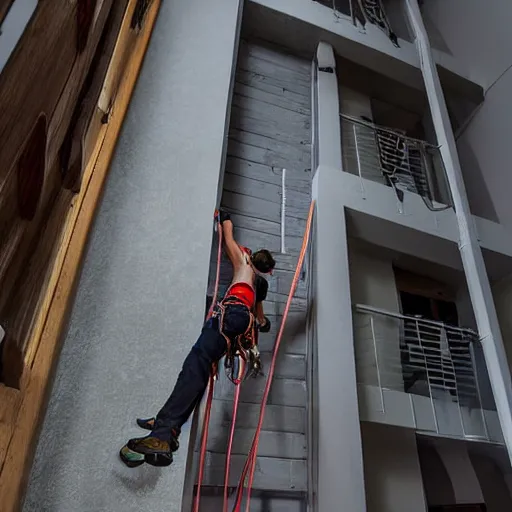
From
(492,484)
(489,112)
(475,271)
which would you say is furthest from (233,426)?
(489,112)

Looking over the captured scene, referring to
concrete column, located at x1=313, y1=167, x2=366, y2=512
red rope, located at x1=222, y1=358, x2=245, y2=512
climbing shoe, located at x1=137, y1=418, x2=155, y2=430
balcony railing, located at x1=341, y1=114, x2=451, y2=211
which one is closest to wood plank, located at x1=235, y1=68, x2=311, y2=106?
balcony railing, located at x1=341, y1=114, x2=451, y2=211

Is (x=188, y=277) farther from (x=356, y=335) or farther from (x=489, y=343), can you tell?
(x=489, y=343)

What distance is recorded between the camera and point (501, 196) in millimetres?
4770

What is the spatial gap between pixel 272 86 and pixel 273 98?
0.57 ft

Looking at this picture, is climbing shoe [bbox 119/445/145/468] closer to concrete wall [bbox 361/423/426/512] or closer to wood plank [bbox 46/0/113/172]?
wood plank [bbox 46/0/113/172]

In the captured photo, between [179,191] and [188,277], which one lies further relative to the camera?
[179,191]

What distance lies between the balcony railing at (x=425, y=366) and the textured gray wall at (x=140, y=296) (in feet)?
4.37

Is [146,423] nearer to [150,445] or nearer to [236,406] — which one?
[150,445]

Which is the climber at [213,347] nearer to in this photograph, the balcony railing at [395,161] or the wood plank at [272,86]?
the balcony railing at [395,161]

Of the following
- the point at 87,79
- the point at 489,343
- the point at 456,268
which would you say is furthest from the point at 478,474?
the point at 87,79

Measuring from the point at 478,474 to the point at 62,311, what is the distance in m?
3.40

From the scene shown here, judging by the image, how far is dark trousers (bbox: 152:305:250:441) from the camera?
6.24 feet

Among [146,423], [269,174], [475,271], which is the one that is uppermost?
[269,174]

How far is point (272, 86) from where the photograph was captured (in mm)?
4508
